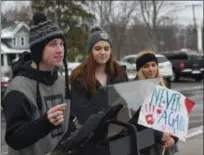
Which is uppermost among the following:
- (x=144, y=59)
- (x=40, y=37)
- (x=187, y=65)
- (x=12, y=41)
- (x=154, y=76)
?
(x=12, y=41)

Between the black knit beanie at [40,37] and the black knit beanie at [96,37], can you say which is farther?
the black knit beanie at [96,37]

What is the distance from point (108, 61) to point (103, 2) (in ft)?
143

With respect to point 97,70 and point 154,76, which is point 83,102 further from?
point 154,76

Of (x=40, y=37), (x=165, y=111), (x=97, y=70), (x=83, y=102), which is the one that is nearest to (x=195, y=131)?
(x=97, y=70)

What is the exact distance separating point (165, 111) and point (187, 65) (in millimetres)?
24559

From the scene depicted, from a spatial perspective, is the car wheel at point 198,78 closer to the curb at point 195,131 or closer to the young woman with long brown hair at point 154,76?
the curb at point 195,131

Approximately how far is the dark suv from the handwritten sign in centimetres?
2422

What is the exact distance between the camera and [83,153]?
2.40 metres

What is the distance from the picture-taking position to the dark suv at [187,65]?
27016mm

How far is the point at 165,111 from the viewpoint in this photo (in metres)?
2.94

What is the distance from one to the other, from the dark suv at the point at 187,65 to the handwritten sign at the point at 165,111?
79.4ft

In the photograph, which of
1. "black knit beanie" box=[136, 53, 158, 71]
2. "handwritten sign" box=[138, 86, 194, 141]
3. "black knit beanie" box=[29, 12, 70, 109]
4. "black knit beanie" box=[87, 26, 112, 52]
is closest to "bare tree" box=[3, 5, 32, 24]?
"black knit beanie" box=[136, 53, 158, 71]

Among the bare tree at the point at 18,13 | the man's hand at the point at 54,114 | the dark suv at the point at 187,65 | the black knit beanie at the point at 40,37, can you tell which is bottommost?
the dark suv at the point at 187,65

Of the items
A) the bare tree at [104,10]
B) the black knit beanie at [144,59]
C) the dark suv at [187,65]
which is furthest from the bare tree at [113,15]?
the black knit beanie at [144,59]
